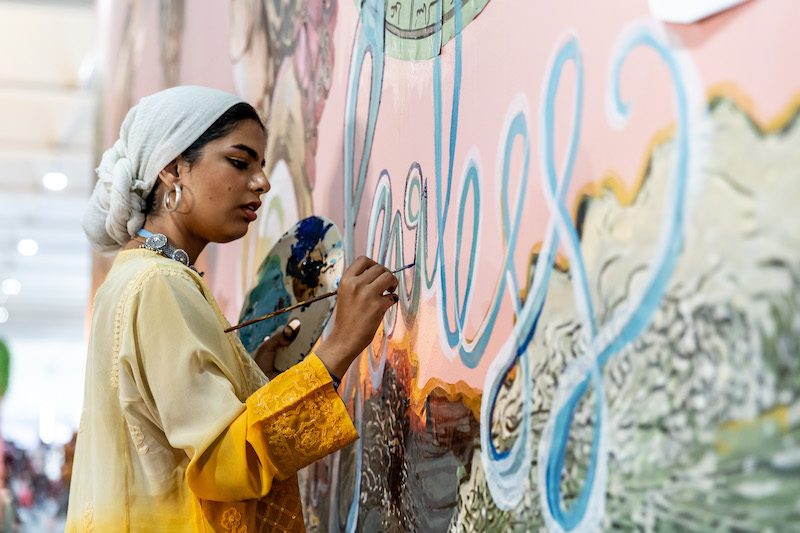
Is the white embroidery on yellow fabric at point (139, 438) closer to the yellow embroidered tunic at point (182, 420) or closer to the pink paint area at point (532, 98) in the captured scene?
the yellow embroidered tunic at point (182, 420)

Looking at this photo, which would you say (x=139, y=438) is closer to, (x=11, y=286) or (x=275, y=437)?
(x=275, y=437)

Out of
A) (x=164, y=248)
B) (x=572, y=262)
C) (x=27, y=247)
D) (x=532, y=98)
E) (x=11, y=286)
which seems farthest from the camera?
(x=11, y=286)

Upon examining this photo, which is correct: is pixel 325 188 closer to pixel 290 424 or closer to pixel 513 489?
pixel 290 424

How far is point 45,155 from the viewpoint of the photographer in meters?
11.2

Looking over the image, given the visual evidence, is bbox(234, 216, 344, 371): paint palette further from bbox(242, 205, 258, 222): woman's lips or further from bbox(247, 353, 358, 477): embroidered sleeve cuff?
bbox(247, 353, 358, 477): embroidered sleeve cuff

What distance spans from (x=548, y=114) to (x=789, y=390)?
1.73ft

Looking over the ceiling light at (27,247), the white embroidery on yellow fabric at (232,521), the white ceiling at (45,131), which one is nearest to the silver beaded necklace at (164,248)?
the white embroidery on yellow fabric at (232,521)

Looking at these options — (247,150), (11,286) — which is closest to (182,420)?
(247,150)

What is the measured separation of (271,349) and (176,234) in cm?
35

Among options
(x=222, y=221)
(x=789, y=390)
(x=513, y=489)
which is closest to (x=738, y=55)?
(x=789, y=390)

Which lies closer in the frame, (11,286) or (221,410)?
(221,410)

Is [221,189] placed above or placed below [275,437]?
above

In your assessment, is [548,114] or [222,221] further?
[222,221]

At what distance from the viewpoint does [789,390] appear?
95 centimetres
